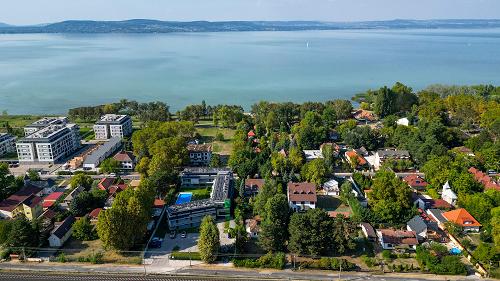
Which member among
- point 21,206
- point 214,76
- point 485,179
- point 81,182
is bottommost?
point 21,206

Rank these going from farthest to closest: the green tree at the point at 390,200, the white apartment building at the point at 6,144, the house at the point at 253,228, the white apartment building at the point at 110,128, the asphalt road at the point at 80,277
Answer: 1. the white apartment building at the point at 110,128
2. the white apartment building at the point at 6,144
3. the green tree at the point at 390,200
4. the house at the point at 253,228
5. the asphalt road at the point at 80,277

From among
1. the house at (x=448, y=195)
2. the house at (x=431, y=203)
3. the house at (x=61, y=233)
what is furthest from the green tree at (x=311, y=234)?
the house at (x=61, y=233)

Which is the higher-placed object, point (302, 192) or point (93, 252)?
point (302, 192)

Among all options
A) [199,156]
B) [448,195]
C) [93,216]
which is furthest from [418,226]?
[199,156]

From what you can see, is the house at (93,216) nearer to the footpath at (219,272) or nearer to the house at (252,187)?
the footpath at (219,272)

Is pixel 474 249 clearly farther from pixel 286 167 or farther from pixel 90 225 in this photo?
pixel 90 225

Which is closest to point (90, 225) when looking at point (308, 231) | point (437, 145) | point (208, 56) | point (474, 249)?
point (308, 231)

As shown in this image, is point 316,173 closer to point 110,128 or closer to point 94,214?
point 94,214
